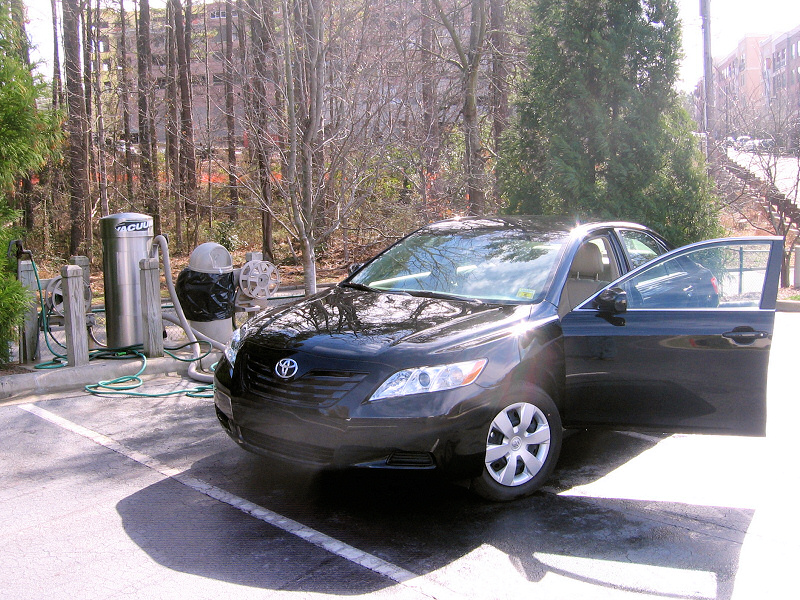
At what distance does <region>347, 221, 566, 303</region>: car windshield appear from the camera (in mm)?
4859

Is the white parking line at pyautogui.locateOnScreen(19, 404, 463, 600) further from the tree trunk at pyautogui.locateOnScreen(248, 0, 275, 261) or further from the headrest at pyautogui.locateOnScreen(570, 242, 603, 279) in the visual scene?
the tree trunk at pyautogui.locateOnScreen(248, 0, 275, 261)

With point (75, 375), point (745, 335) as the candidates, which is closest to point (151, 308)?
point (75, 375)

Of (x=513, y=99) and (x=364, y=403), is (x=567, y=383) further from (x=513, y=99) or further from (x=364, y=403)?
(x=513, y=99)

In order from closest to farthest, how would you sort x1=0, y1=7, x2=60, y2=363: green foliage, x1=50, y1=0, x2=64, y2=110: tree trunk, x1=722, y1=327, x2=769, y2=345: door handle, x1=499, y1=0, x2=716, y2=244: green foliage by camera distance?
x1=722, y1=327, x2=769, y2=345: door handle, x1=0, y1=7, x2=60, y2=363: green foliage, x1=499, y1=0, x2=716, y2=244: green foliage, x1=50, y1=0, x2=64, y2=110: tree trunk

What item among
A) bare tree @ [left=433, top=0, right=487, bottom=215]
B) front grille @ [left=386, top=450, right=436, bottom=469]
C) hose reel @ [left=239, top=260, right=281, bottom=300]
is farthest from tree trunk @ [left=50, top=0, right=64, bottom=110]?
front grille @ [left=386, top=450, right=436, bottom=469]

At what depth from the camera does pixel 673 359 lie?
175 inches

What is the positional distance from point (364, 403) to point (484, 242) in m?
2.08

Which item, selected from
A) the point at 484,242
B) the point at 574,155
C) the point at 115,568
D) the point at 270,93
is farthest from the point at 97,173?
the point at 115,568

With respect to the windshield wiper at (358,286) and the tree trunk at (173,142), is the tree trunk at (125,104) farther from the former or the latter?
the windshield wiper at (358,286)

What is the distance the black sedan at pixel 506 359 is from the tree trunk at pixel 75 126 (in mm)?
15514

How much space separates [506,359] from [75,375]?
4700mm

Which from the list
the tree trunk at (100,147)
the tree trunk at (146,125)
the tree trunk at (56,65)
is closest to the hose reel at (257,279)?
the tree trunk at (56,65)

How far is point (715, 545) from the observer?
377 centimetres

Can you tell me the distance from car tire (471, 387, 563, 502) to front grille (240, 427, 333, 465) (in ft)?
2.81
